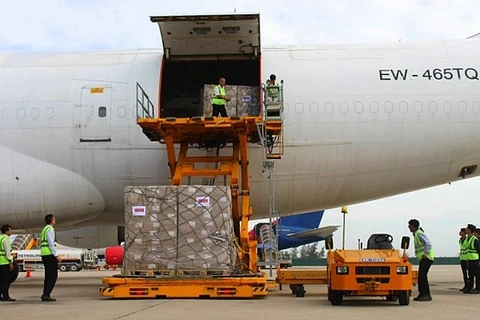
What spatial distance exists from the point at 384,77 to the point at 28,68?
8.45 m

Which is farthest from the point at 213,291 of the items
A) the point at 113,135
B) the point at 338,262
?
the point at 113,135

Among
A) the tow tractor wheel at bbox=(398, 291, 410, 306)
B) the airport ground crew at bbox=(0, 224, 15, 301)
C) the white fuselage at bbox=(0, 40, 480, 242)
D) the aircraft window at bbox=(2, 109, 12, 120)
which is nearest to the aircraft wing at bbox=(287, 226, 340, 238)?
the white fuselage at bbox=(0, 40, 480, 242)

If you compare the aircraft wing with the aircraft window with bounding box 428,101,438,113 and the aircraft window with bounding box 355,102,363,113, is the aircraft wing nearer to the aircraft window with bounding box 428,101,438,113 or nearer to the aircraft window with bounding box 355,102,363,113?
the aircraft window with bounding box 428,101,438,113

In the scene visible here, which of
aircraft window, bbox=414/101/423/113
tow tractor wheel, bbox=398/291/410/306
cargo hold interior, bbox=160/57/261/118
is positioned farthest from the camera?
cargo hold interior, bbox=160/57/261/118

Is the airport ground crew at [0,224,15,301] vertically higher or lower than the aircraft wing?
higher

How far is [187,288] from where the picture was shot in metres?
11.8

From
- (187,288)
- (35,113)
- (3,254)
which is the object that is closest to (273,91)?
(187,288)

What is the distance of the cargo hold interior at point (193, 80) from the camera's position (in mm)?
16578

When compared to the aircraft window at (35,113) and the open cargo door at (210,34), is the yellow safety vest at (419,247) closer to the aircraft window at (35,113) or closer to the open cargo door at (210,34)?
the open cargo door at (210,34)

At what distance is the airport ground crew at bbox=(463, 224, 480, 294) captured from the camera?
45.1 feet

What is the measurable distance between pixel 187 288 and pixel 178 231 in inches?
43.1

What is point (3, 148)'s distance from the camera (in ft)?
50.1

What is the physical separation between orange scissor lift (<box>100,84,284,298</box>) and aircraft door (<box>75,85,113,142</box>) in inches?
33.4

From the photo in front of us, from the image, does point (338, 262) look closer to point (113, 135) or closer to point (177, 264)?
point (177, 264)
